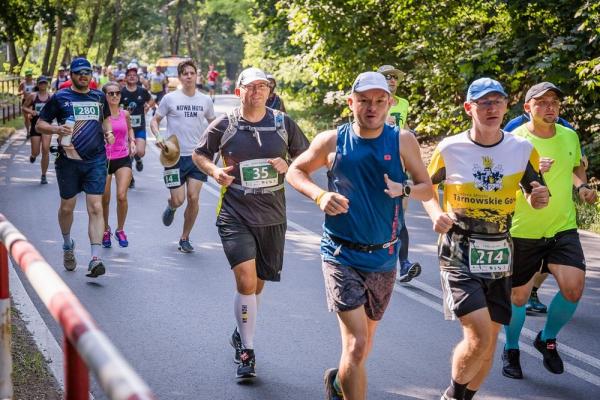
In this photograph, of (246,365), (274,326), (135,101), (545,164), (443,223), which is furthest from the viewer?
(135,101)

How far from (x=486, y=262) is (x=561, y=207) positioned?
4.59 feet

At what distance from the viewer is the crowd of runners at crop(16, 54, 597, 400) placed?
523 cm

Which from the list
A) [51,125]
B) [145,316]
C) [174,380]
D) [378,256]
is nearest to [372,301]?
[378,256]

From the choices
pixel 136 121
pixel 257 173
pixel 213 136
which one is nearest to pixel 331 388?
pixel 257 173

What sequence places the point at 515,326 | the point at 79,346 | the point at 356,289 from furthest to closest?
the point at 515,326 → the point at 356,289 → the point at 79,346

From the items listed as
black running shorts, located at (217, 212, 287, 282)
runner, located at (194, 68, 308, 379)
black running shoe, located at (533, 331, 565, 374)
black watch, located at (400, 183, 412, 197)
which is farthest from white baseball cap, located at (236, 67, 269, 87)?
black running shoe, located at (533, 331, 565, 374)

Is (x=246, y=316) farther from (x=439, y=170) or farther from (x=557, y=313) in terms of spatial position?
(x=557, y=313)

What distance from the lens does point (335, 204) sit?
198 inches

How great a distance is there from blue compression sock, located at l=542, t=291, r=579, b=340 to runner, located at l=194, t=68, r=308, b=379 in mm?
1834

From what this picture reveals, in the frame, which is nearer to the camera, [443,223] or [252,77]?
[443,223]

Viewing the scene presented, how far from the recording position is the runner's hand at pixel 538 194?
5.73 metres

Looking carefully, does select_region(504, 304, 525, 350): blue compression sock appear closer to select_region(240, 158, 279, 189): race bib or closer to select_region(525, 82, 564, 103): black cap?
select_region(525, 82, 564, 103): black cap

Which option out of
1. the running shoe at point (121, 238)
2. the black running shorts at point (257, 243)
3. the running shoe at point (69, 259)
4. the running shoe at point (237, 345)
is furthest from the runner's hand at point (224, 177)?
the running shoe at point (121, 238)

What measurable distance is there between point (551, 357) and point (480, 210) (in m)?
1.54
